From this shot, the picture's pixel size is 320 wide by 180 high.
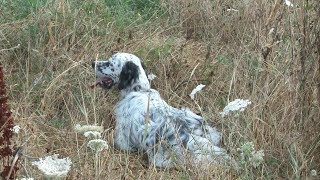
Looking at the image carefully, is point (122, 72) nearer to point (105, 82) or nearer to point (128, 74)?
point (128, 74)

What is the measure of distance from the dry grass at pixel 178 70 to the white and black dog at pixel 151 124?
3.7 inches

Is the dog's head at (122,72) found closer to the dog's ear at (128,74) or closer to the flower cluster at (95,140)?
the dog's ear at (128,74)

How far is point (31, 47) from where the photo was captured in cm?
535

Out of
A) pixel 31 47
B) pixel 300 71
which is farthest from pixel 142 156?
pixel 31 47

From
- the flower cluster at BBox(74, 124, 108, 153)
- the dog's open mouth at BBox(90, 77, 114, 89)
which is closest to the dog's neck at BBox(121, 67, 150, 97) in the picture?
the dog's open mouth at BBox(90, 77, 114, 89)

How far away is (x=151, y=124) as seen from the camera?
4.40m

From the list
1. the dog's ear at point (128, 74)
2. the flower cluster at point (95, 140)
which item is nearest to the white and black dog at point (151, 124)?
the dog's ear at point (128, 74)

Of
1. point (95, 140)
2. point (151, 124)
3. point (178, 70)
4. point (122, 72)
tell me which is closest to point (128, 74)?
point (122, 72)

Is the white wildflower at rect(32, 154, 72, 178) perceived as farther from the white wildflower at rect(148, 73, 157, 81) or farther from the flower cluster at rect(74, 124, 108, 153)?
the white wildflower at rect(148, 73, 157, 81)

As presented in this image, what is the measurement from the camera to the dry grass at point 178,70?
3.88 metres

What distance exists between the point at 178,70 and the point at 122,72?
21.0 inches

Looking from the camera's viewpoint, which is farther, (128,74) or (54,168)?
(128,74)

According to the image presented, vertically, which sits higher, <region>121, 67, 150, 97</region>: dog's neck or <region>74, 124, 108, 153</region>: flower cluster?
<region>74, 124, 108, 153</region>: flower cluster

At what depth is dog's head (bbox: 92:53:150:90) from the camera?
16.4 ft
